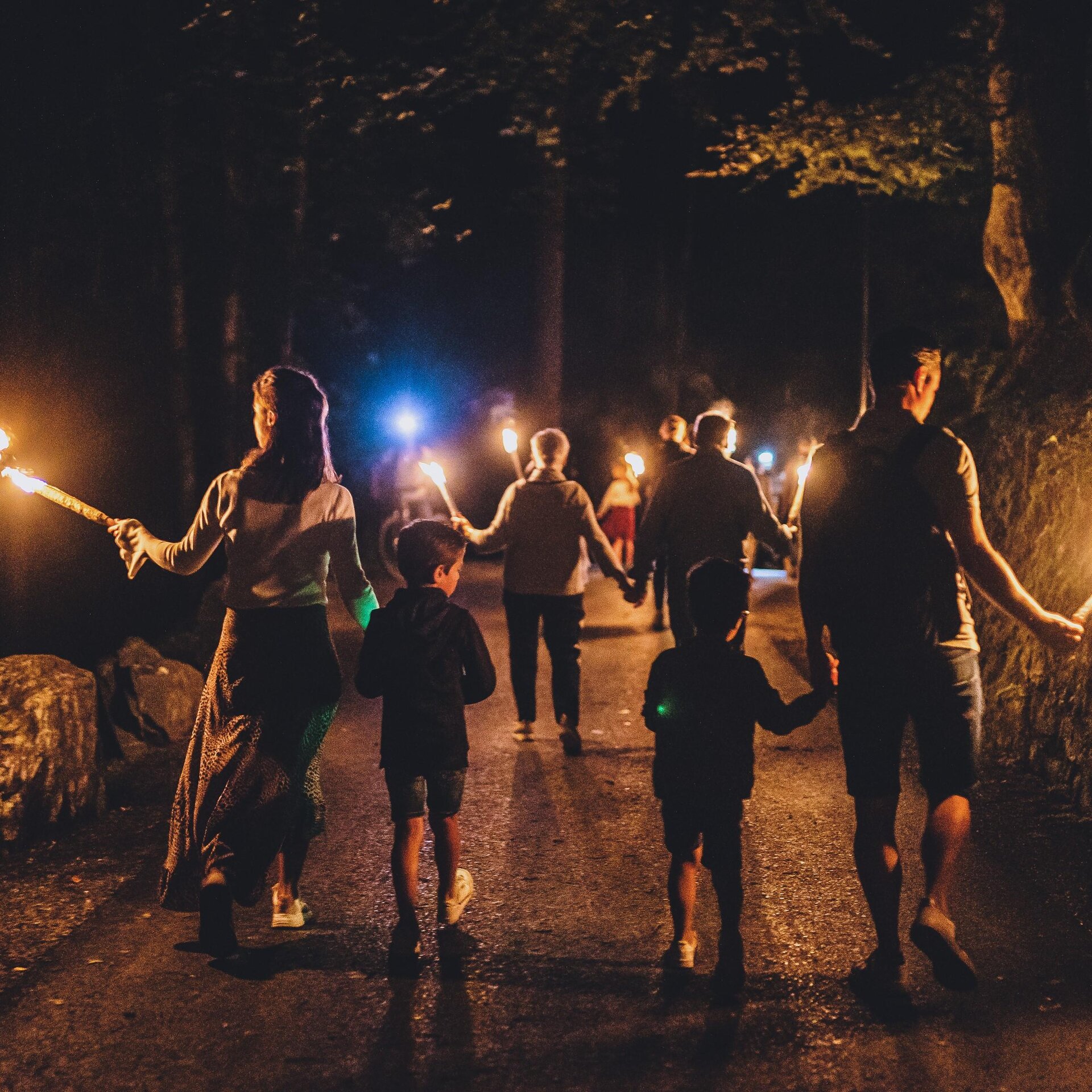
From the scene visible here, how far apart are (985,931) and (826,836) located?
126 cm

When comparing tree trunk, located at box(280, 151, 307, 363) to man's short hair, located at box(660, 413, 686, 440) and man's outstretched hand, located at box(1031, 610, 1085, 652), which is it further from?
man's outstretched hand, located at box(1031, 610, 1085, 652)

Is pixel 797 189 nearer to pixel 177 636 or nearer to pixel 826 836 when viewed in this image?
pixel 177 636

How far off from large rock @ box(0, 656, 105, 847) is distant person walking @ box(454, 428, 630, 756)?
2626 mm

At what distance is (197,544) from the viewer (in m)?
4.47

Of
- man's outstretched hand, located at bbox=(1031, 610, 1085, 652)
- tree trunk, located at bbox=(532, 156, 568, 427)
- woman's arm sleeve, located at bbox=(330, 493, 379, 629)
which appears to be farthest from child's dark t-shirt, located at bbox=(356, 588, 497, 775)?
tree trunk, located at bbox=(532, 156, 568, 427)

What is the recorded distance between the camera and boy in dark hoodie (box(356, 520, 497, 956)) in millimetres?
4297

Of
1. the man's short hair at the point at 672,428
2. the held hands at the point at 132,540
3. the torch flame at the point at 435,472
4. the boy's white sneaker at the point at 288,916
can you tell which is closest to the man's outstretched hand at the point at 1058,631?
the boy's white sneaker at the point at 288,916

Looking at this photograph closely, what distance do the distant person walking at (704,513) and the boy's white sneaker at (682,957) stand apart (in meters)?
3.22

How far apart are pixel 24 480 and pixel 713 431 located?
13.5ft

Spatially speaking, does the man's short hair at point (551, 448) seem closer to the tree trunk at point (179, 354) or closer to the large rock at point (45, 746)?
the large rock at point (45, 746)

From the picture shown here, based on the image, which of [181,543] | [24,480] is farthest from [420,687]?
[24,480]

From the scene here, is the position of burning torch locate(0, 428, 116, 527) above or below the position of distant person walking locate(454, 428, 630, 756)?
above

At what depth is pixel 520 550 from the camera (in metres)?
7.58

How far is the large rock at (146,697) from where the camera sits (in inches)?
305
